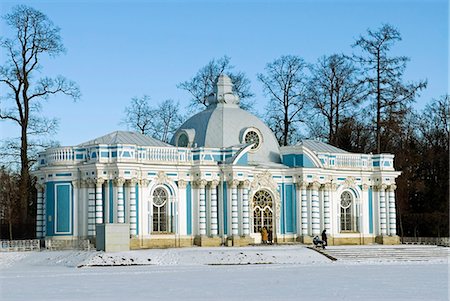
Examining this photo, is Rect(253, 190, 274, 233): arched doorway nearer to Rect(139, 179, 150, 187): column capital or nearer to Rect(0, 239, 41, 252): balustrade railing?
Rect(139, 179, 150, 187): column capital

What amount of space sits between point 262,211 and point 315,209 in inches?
104

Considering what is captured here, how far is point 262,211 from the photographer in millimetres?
44875

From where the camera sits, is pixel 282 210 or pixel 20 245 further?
pixel 282 210

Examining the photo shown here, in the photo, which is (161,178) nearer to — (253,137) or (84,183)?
(84,183)

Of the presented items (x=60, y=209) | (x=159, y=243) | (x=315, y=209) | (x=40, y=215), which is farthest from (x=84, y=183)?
(x=315, y=209)

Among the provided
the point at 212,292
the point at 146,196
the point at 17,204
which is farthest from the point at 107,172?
the point at 212,292

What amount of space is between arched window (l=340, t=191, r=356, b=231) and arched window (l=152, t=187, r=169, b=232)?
9.85m

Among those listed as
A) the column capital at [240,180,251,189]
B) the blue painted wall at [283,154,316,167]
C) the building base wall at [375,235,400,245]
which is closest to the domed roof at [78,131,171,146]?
the column capital at [240,180,251,189]

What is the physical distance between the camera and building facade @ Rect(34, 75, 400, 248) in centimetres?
4078

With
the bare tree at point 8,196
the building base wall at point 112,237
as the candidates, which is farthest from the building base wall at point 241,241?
the bare tree at point 8,196

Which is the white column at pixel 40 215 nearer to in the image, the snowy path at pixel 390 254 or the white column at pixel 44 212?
the white column at pixel 44 212

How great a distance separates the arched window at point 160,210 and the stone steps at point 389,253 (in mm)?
7523

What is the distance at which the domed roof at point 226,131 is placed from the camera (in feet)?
148

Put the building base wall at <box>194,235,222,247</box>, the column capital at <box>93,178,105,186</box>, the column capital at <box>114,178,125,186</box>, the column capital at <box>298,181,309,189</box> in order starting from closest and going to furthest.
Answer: the column capital at <box>114,178,125,186</box>, the column capital at <box>93,178,105,186</box>, the building base wall at <box>194,235,222,247</box>, the column capital at <box>298,181,309,189</box>
